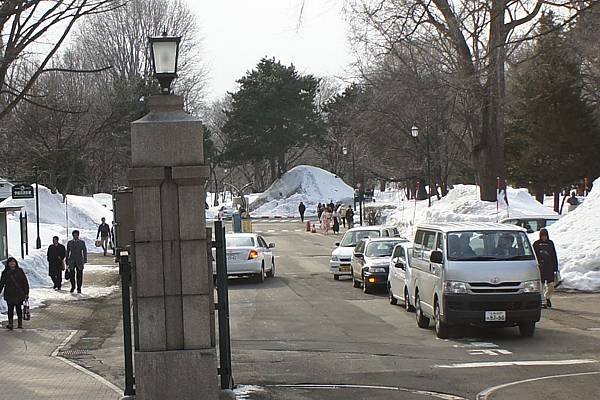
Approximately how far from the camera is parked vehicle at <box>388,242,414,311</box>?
19469 millimetres

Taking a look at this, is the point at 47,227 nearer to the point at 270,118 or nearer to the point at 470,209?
the point at 470,209

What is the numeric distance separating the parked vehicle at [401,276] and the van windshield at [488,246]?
277cm

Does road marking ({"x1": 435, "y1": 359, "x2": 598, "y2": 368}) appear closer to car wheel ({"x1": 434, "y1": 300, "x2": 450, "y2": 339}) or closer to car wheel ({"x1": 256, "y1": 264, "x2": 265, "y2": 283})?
car wheel ({"x1": 434, "y1": 300, "x2": 450, "y2": 339})

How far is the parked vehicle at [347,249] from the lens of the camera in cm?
2894

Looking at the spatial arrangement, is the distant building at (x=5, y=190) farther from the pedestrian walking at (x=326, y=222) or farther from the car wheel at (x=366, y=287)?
the pedestrian walking at (x=326, y=222)

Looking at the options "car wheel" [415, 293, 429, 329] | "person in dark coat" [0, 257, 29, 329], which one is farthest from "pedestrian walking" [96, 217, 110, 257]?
"car wheel" [415, 293, 429, 329]

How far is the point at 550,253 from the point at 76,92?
52025 millimetres

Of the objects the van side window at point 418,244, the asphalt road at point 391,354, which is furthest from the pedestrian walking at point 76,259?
the van side window at point 418,244

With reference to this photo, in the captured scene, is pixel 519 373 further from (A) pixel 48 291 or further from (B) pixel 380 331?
(A) pixel 48 291

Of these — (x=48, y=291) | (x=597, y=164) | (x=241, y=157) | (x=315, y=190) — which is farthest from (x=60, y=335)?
(x=315, y=190)

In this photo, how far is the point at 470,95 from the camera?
40.4 meters

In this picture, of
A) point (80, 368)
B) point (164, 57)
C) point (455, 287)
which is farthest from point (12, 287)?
point (164, 57)

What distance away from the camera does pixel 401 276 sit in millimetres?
20281

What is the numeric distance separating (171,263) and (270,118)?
258ft
